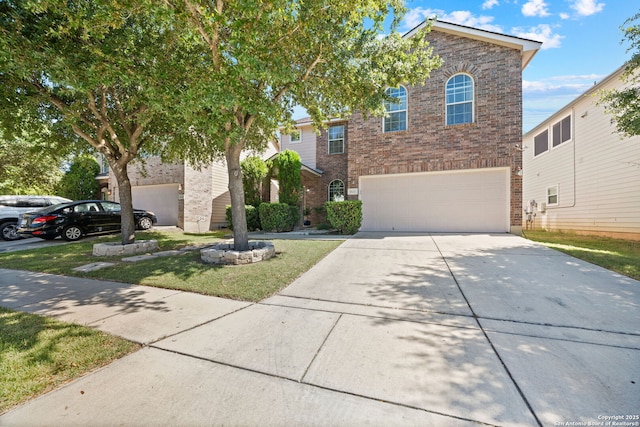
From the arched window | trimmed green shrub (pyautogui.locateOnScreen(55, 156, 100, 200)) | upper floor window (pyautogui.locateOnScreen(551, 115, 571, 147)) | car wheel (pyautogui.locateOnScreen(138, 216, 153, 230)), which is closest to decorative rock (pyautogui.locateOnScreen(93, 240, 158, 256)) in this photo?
car wheel (pyautogui.locateOnScreen(138, 216, 153, 230))

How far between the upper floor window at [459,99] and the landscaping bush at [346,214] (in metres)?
5.01

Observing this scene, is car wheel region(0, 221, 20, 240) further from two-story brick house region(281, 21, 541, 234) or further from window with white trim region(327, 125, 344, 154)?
window with white trim region(327, 125, 344, 154)

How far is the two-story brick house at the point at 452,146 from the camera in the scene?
9.85 metres

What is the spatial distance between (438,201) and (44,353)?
11.3 meters

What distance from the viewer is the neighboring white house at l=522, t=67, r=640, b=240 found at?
30.9 ft

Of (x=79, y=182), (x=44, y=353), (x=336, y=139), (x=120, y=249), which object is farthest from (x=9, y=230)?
(x=336, y=139)

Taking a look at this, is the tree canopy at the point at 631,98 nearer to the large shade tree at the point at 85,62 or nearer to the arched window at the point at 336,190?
the arched window at the point at 336,190

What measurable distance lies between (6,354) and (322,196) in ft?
40.3

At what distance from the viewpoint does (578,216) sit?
1162 cm

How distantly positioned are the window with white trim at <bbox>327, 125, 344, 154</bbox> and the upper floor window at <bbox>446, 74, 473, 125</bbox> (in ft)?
16.9

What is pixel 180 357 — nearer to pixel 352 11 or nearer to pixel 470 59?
pixel 352 11

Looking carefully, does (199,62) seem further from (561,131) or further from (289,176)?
(561,131)

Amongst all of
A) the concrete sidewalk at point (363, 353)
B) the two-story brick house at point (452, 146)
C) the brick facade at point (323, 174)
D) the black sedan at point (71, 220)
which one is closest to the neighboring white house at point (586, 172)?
the two-story brick house at point (452, 146)

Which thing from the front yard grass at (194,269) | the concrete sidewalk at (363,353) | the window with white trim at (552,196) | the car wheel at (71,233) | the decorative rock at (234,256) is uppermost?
the window with white trim at (552,196)
